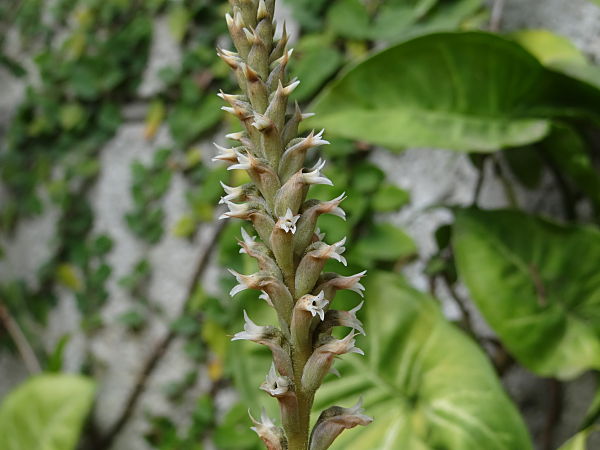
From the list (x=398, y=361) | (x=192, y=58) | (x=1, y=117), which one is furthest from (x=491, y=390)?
(x=1, y=117)

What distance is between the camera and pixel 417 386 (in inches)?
33.0

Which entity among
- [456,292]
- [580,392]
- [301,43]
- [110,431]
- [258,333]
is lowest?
[110,431]

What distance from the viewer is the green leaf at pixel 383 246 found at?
1.23m

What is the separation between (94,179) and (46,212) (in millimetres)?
217

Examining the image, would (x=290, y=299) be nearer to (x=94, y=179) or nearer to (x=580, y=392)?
(x=580, y=392)

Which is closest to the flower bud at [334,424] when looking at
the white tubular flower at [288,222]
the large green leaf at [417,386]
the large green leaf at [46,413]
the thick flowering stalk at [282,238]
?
the thick flowering stalk at [282,238]

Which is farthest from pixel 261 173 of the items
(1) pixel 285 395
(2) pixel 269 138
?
(1) pixel 285 395

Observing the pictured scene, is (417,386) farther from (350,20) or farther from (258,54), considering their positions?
(350,20)

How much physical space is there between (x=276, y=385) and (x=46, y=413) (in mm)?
1040

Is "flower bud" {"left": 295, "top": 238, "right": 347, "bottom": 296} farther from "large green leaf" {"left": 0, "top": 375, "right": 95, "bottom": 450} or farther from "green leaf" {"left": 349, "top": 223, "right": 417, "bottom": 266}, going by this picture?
"large green leaf" {"left": 0, "top": 375, "right": 95, "bottom": 450}

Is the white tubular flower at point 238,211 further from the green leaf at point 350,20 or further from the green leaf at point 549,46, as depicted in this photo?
the green leaf at point 350,20

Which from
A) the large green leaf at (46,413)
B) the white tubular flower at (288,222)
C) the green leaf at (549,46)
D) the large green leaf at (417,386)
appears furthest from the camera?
the large green leaf at (46,413)

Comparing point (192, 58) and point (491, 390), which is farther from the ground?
point (192, 58)

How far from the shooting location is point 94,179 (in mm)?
1722
